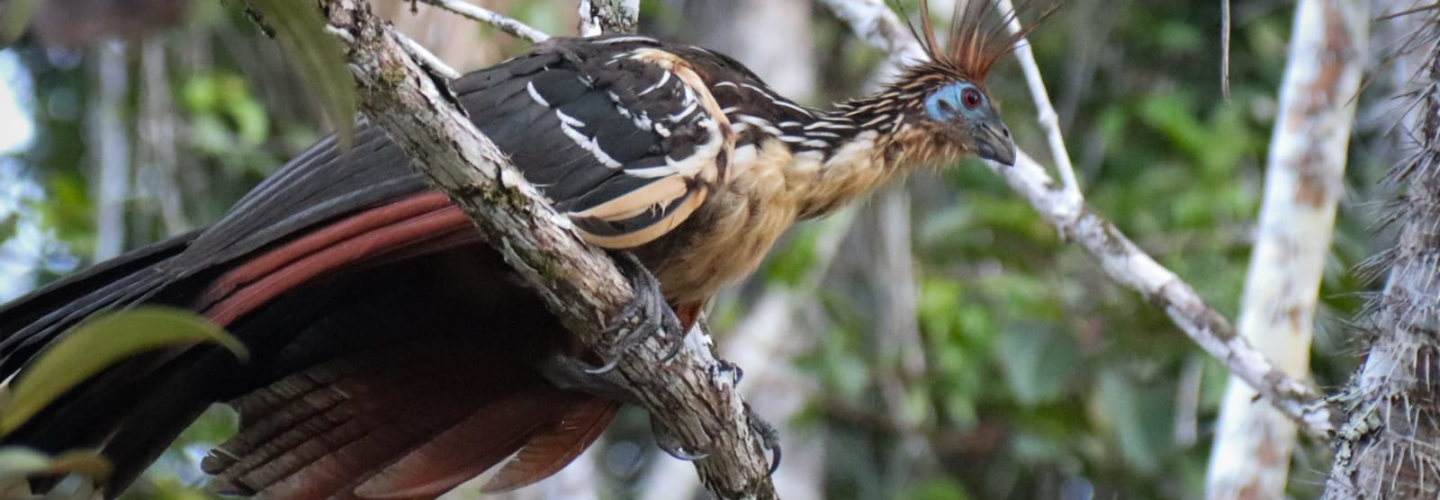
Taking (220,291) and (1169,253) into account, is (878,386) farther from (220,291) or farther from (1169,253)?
(220,291)

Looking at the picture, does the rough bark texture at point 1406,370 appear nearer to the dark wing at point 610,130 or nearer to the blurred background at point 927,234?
the dark wing at point 610,130

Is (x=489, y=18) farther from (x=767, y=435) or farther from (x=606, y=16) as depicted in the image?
(x=767, y=435)

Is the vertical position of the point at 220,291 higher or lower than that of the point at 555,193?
lower

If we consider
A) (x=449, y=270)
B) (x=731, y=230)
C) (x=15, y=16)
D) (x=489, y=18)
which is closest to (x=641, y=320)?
→ (x=731, y=230)

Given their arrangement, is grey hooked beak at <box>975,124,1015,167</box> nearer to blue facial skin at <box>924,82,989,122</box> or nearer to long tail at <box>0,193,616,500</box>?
blue facial skin at <box>924,82,989,122</box>

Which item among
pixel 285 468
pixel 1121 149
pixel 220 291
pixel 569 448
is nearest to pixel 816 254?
pixel 1121 149

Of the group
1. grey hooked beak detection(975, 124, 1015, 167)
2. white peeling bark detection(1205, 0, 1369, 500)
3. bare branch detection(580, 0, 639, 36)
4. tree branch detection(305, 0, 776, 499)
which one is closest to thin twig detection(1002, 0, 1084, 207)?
grey hooked beak detection(975, 124, 1015, 167)

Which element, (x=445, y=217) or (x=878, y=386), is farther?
(x=878, y=386)
